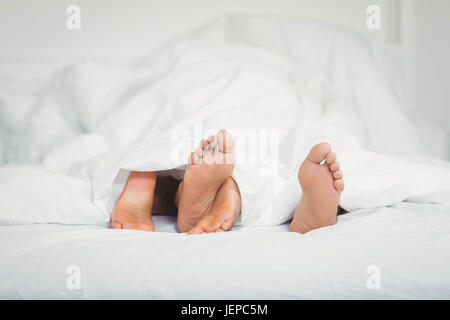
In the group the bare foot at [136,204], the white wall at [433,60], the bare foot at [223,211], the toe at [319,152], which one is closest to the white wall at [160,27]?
the white wall at [433,60]

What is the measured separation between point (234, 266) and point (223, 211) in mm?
266

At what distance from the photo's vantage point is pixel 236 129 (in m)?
1.27

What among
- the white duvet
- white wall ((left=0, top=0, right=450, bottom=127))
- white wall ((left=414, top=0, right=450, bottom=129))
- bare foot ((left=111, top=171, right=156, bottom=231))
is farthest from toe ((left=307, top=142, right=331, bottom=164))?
white wall ((left=414, top=0, right=450, bottom=129))

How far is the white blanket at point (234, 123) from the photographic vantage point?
100 cm

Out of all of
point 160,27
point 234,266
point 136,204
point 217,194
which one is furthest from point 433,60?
point 234,266

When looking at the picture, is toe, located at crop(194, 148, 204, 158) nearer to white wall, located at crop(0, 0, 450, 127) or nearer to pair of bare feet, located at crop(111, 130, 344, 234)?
pair of bare feet, located at crop(111, 130, 344, 234)

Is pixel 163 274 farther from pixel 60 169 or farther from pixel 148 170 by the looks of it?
pixel 60 169

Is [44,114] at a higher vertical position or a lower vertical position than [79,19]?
lower

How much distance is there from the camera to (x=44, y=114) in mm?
1535

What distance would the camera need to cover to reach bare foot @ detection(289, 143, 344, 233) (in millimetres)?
866

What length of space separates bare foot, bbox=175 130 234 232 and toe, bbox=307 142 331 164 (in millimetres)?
163

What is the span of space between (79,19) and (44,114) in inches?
25.5

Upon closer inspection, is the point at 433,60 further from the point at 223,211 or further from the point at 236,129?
the point at 223,211
